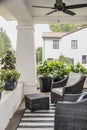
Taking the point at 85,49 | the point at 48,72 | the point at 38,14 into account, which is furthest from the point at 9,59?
the point at 85,49

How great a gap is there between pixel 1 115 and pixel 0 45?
4.75m

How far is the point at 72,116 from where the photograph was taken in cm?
354

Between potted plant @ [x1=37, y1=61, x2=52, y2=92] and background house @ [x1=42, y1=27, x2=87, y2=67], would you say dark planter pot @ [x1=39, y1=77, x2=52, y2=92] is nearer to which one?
potted plant @ [x1=37, y1=61, x2=52, y2=92]

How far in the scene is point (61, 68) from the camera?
352 inches

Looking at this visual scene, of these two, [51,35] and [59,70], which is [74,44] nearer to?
[51,35]

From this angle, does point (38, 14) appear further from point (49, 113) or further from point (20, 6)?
point (49, 113)

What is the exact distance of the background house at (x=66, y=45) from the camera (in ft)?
35.6

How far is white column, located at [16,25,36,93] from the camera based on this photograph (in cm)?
756

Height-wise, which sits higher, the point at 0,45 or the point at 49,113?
the point at 0,45

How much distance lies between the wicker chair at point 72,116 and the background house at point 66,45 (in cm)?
717

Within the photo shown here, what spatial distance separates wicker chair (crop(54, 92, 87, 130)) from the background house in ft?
23.5

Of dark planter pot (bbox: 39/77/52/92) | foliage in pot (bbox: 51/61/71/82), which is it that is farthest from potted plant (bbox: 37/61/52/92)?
foliage in pot (bbox: 51/61/71/82)

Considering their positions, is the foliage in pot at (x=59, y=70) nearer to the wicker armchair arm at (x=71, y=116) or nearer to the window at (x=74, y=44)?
the window at (x=74, y=44)

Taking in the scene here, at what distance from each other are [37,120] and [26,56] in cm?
306
